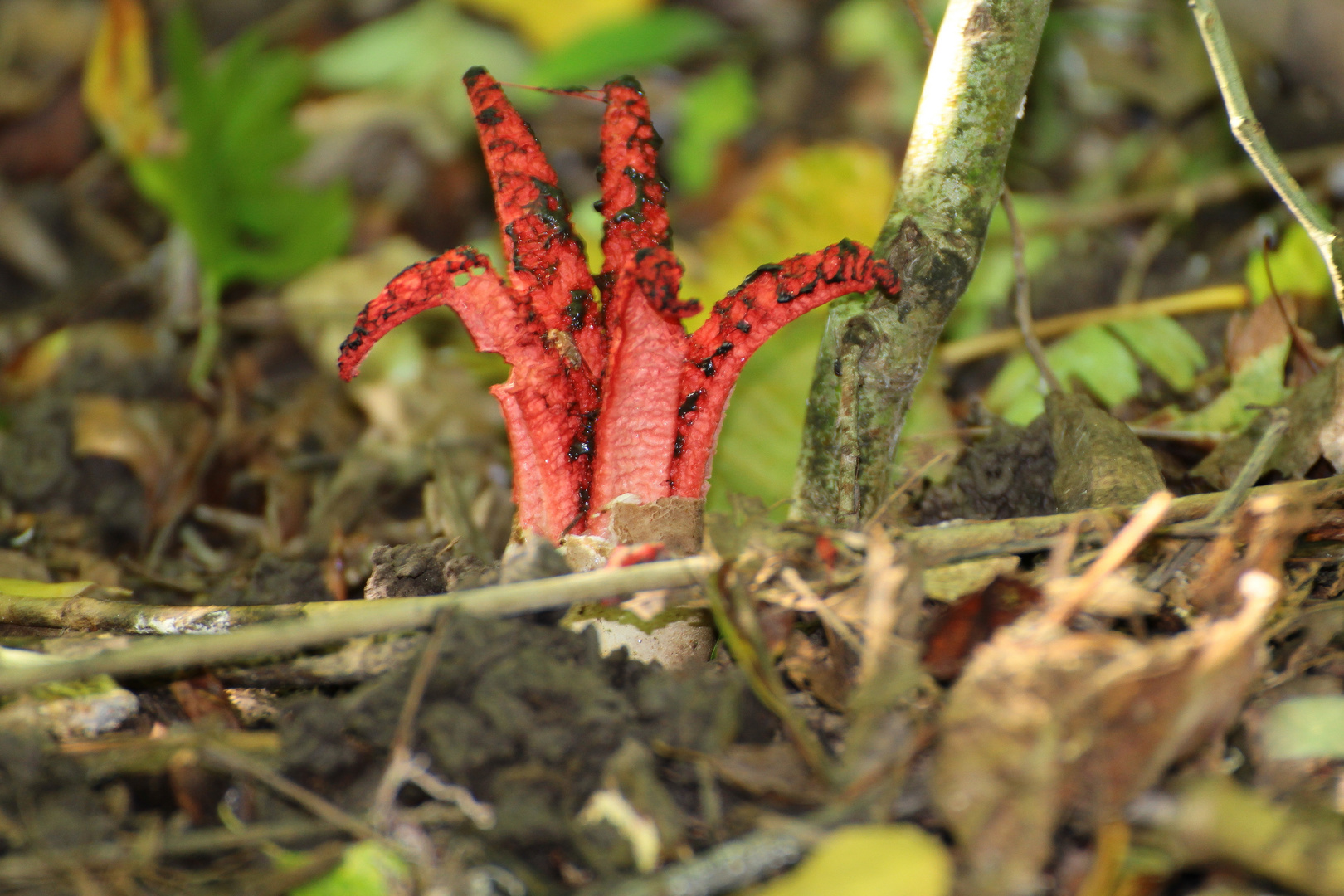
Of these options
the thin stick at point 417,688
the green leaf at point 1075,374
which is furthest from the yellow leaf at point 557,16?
the thin stick at point 417,688

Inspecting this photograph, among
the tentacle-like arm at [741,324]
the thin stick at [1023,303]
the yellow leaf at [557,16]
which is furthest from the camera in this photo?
the yellow leaf at [557,16]

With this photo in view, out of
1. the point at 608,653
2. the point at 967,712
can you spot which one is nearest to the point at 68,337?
the point at 608,653

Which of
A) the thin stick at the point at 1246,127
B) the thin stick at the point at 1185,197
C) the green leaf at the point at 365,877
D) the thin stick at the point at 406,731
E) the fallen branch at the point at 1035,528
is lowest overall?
the green leaf at the point at 365,877

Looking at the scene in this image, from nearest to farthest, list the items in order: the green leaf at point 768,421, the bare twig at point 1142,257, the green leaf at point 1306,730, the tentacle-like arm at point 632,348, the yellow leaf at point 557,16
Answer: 1. the green leaf at point 1306,730
2. the tentacle-like arm at point 632,348
3. the green leaf at point 768,421
4. the bare twig at point 1142,257
5. the yellow leaf at point 557,16

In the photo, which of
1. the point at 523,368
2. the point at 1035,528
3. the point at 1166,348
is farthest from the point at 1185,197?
the point at 523,368

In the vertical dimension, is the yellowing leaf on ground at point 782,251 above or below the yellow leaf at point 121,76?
below

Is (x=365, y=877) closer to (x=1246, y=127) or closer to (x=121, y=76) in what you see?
(x=1246, y=127)

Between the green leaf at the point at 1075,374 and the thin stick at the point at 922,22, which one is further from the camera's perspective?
the green leaf at the point at 1075,374

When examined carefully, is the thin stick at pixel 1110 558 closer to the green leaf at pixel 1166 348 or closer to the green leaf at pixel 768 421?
the green leaf at pixel 768 421
